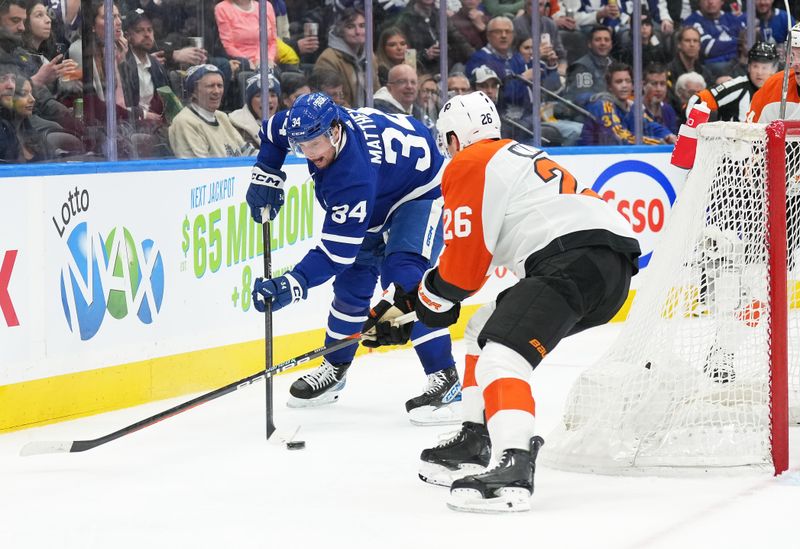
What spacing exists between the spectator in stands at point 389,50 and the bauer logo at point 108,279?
1770 millimetres

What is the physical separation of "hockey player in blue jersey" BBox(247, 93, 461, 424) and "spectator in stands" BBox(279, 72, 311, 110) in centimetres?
131

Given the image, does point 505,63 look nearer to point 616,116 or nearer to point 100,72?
point 616,116

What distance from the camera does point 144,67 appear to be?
476 centimetres

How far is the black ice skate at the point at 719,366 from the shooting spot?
10.7ft

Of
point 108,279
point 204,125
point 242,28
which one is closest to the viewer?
point 108,279

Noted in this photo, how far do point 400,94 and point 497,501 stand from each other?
133 inches

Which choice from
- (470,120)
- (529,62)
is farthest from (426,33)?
(470,120)

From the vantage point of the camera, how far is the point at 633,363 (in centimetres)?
323

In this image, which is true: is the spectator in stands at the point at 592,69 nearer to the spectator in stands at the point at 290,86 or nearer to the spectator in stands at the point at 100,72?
the spectator in stands at the point at 290,86

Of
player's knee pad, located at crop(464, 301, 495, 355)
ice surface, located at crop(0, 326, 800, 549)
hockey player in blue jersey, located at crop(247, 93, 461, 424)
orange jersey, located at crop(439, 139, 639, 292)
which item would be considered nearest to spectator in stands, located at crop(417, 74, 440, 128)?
hockey player in blue jersey, located at crop(247, 93, 461, 424)

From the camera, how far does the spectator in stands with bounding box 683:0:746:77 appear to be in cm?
725

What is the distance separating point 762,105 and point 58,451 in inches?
93.4

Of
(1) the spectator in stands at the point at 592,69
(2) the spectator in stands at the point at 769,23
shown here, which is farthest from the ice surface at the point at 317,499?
(2) the spectator in stands at the point at 769,23

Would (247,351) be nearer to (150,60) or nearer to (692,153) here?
(150,60)
